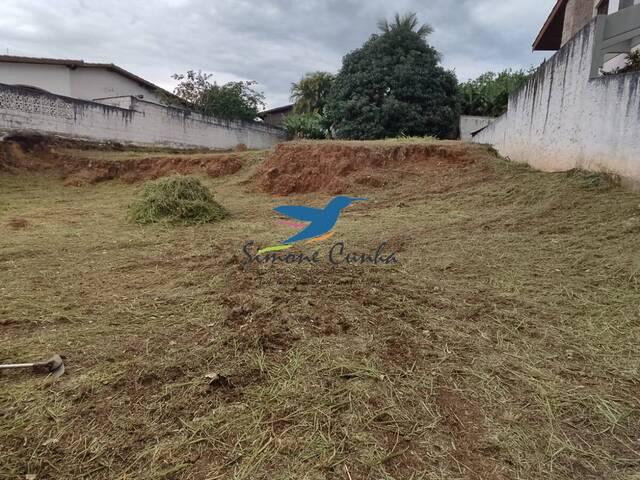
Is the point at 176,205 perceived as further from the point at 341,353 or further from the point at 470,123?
the point at 470,123

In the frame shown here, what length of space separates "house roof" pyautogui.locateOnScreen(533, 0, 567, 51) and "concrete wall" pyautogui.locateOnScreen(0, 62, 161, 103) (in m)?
19.0

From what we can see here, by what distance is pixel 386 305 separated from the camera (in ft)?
9.75

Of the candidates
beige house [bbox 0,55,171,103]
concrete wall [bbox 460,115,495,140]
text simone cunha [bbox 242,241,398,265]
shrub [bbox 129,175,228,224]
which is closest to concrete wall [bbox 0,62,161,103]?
beige house [bbox 0,55,171,103]

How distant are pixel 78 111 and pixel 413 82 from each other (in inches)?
468

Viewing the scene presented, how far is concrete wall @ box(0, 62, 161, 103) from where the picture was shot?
1712 centimetres

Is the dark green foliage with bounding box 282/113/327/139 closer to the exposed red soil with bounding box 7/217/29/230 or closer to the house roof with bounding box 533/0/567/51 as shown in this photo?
the house roof with bounding box 533/0/567/51

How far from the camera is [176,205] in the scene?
21.7ft

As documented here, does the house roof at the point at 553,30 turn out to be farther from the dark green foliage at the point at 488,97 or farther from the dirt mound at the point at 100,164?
the dirt mound at the point at 100,164

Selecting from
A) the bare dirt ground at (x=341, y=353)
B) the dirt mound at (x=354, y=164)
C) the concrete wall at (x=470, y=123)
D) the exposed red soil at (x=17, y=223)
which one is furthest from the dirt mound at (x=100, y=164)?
the concrete wall at (x=470, y=123)

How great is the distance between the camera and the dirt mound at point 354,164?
8906mm

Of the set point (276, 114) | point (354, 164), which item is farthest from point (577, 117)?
point (276, 114)

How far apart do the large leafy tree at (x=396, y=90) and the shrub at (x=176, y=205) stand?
10497 mm

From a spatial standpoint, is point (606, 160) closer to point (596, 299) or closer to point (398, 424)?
point (596, 299)

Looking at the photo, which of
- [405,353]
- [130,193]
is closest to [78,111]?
[130,193]
